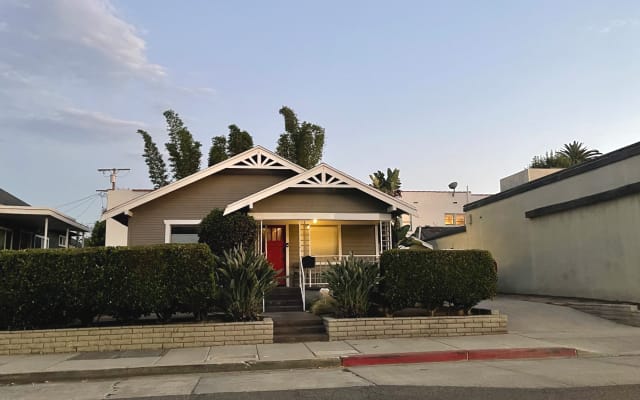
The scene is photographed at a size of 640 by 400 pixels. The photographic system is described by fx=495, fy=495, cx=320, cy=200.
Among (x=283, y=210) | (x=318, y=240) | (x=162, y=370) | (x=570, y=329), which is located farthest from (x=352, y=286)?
(x=318, y=240)

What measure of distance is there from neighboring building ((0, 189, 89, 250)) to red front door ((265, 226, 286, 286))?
26.4 feet

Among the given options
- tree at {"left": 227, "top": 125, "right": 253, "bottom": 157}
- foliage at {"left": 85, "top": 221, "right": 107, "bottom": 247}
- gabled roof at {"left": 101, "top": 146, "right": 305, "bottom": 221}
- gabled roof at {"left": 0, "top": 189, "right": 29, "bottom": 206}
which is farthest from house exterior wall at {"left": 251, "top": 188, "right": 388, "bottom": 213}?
foliage at {"left": 85, "top": 221, "right": 107, "bottom": 247}

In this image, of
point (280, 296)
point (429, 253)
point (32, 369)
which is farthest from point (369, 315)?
point (32, 369)

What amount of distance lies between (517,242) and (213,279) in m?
14.5

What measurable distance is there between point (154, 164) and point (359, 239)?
1535cm

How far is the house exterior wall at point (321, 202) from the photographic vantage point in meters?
17.7

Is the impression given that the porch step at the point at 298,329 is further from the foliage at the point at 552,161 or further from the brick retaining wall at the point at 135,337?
the foliage at the point at 552,161

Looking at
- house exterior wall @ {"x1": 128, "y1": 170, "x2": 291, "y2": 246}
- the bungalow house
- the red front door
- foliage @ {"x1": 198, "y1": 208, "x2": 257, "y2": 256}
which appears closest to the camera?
foliage @ {"x1": 198, "y1": 208, "x2": 257, "y2": 256}

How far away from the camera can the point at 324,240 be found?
18.8 m

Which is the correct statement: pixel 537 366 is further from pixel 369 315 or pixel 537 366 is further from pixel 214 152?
pixel 214 152

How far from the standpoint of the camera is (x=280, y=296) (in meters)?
15.9

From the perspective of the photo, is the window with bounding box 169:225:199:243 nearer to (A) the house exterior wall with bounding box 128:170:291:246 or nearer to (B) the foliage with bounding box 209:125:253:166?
(A) the house exterior wall with bounding box 128:170:291:246

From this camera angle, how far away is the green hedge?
40.4 feet

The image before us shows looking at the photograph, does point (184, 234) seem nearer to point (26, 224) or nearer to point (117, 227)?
point (117, 227)
